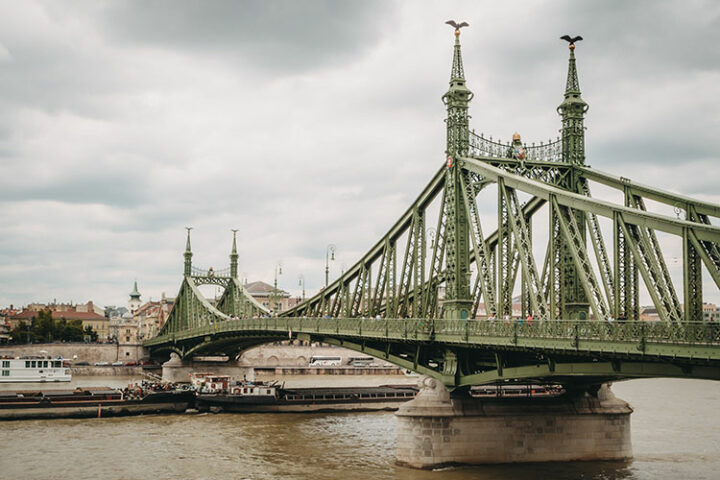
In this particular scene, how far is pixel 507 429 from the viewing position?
4012 cm

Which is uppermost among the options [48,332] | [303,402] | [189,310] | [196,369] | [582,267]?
[582,267]

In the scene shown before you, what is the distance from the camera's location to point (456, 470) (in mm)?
38219

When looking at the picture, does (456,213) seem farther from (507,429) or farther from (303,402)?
(303,402)

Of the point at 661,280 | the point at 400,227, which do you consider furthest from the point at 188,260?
the point at 661,280

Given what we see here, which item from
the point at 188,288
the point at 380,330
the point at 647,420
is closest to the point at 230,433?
the point at 380,330

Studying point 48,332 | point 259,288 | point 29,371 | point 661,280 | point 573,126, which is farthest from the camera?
point 259,288

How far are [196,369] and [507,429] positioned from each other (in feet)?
208

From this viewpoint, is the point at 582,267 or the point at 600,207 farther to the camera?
the point at 582,267

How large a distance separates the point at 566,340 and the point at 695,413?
128ft

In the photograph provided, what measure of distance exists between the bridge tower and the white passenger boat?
53.7 meters

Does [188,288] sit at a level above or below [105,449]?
above

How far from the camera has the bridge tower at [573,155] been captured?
3909 centimetres

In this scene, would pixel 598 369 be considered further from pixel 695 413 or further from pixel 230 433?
pixel 695 413

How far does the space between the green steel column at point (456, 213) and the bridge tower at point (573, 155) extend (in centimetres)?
485
